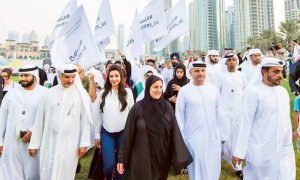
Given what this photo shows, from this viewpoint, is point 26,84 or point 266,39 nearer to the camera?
point 26,84

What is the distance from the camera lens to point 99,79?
6727mm

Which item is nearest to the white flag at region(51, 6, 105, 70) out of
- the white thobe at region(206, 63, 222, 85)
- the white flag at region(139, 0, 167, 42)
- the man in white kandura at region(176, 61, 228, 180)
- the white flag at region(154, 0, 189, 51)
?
the man in white kandura at region(176, 61, 228, 180)

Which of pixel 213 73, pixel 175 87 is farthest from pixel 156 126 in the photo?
pixel 213 73

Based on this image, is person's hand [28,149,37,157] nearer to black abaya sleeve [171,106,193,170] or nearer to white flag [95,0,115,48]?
black abaya sleeve [171,106,193,170]

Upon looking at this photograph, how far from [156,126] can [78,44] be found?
2.34 meters

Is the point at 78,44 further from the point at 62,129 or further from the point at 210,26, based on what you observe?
the point at 210,26

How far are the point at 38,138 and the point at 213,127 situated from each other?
6.93ft

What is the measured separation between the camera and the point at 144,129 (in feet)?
10.9

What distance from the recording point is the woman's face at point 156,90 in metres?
3.34

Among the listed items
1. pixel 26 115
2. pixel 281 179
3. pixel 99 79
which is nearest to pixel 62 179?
pixel 26 115

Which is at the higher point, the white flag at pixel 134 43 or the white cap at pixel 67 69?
the white flag at pixel 134 43

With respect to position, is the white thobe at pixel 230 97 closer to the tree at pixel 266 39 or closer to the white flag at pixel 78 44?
the white flag at pixel 78 44

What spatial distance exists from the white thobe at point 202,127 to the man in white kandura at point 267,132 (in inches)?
22.6

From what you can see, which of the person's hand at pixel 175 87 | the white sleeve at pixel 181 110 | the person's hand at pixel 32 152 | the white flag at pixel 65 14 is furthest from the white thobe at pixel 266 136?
the white flag at pixel 65 14
